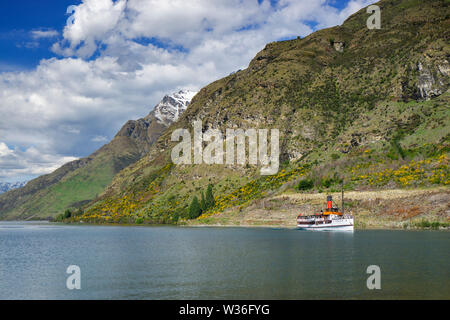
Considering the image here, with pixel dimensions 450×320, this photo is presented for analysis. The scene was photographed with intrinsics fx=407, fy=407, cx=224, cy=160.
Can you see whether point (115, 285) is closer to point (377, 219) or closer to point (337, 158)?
point (377, 219)

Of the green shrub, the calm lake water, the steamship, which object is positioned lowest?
the calm lake water

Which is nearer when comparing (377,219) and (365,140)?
(377,219)

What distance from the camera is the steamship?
→ 447 ft

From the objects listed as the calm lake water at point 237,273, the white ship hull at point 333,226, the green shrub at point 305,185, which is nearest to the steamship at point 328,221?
the white ship hull at point 333,226

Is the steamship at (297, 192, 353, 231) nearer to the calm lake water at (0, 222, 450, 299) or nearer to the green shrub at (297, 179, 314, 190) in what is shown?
the green shrub at (297, 179, 314, 190)

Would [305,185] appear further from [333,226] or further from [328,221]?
[333,226]

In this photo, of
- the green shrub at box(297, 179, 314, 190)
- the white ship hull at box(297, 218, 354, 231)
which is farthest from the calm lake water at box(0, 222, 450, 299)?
the green shrub at box(297, 179, 314, 190)

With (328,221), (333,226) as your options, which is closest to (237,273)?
(333,226)

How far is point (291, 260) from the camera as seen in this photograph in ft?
211

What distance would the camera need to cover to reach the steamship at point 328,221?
447ft
